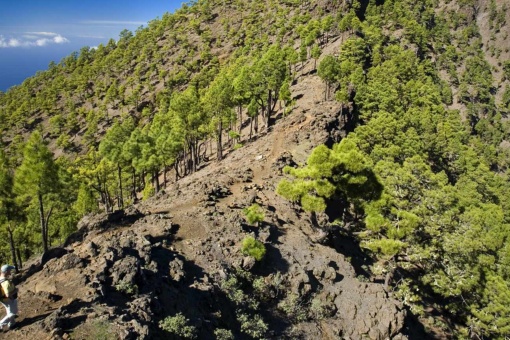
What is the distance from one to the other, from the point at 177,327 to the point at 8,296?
7036 mm

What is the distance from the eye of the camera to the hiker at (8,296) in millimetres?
14797

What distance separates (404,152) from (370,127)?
7.23 metres

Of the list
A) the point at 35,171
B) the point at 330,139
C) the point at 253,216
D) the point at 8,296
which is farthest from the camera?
the point at 330,139

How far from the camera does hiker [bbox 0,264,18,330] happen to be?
1480cm

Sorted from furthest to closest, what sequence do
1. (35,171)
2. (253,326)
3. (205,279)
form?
(35,171) < (205,279) < (253,326)

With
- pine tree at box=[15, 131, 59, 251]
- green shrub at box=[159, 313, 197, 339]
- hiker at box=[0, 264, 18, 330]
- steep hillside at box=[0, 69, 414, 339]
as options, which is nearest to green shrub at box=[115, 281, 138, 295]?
steep hillside at box=[0, 69, 414, 339]

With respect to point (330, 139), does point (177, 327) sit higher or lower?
higher

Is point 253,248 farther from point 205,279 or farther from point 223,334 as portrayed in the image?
point 223,334

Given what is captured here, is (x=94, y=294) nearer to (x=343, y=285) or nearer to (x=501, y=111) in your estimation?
(x=343, y=285)

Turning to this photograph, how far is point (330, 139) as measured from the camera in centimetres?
5625

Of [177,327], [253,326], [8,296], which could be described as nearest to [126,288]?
[177,327]

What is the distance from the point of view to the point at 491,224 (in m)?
53.2

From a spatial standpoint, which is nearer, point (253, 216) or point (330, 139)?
point (253, 216)

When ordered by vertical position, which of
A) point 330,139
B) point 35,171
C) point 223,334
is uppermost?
point 35,171
